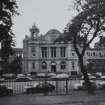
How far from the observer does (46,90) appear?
21.3m

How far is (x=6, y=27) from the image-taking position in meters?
18.9

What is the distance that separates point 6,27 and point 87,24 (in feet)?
22.2

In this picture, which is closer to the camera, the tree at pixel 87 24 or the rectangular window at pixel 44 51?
the tree at pixel 87 24

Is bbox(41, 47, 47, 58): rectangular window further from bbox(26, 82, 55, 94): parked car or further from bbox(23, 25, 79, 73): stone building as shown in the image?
bbox(26, 82, 55, 94): parked car

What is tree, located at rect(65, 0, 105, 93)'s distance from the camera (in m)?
20.8

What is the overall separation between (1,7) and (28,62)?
65.1 metres

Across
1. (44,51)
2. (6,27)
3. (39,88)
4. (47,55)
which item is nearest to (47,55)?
(47,55)

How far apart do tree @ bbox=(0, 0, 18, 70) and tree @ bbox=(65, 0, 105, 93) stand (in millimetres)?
5011

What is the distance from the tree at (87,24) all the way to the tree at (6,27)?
5.01 m

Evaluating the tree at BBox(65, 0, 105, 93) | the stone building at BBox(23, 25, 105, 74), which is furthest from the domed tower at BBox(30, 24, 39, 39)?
the tree at BBox(65, 0, 105, 93)

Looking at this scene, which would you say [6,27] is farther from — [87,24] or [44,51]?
[44,51]

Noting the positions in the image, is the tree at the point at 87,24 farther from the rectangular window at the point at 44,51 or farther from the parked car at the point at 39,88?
the rectangular window at the point at 44,51

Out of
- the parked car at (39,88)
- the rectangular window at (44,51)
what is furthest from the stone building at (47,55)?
the parked car at (39,88)

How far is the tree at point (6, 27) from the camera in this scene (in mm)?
18562
